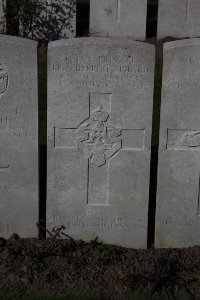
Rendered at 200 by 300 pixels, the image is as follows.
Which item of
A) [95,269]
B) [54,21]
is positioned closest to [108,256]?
[95,269]

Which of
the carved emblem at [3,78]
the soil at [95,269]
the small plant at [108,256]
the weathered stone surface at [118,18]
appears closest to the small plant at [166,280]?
the soil at [95,269]

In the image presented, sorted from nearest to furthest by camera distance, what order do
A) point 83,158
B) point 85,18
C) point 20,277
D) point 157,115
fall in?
point 20,277
point 83,158
point 157,115
point 85,18

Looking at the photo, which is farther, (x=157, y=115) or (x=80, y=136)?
(x=157, y=115)

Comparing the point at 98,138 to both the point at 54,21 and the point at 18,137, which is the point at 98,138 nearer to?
the point at 18,137

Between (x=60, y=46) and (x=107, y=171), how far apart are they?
3.51ft

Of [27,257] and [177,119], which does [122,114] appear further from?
[27,257]

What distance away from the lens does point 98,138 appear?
5375mm

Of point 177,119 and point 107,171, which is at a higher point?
point 177,119

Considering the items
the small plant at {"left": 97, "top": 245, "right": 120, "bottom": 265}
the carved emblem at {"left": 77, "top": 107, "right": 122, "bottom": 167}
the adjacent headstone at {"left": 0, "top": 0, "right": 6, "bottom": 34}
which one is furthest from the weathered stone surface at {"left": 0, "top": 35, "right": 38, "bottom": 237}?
the adjacent headstone at {"left": 0, "top": 0, "right": 6, "bottom": 34}

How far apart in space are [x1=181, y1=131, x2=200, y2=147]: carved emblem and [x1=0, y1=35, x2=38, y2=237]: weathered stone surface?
1.17 metres

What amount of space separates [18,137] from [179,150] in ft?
4.17

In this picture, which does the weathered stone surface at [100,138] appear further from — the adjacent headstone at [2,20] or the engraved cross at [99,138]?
the adjacent headstone at [2,20]

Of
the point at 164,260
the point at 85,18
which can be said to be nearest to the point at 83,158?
the point at 164,260

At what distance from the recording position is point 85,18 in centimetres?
1357
